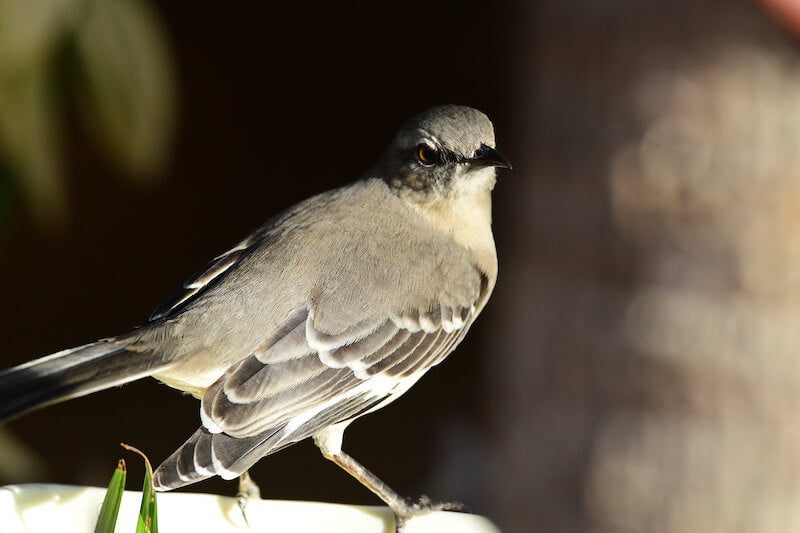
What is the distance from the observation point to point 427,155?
2.27 meters

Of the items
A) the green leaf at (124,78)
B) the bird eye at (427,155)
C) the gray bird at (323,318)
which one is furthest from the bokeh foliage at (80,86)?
the bird eye at (427,155)

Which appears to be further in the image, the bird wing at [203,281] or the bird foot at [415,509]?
the bird wing at [203,281]

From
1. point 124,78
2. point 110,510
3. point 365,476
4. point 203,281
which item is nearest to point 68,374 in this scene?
point 110,510

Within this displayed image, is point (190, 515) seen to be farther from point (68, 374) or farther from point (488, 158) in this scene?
point (488, 158)

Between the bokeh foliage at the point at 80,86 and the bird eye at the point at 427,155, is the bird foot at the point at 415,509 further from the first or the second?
the bokeh foliage at the point at 80,86

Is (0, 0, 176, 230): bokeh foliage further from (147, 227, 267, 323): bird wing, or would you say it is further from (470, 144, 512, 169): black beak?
(470, 144, 512, 169): black beak

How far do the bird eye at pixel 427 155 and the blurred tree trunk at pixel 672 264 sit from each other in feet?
1.49

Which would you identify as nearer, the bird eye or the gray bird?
the gray bird

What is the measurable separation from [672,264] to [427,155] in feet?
2.18

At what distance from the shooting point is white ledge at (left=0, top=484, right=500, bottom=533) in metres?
1.65

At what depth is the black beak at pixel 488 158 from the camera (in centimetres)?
206

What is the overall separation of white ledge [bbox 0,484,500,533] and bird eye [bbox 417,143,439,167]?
867mm

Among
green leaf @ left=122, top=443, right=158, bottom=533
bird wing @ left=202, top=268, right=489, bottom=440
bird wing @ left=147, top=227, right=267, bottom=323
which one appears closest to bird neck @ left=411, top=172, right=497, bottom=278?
bird wing @ left=202, top=268, right=489, bottom=440

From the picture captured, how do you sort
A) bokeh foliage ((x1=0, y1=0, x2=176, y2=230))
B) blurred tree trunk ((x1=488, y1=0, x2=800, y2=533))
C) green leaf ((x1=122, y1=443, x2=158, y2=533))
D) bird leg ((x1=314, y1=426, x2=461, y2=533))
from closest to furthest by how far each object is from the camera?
green leaf ((x1=122, y1=443, x2=158, y2=533)) < bird leg ((x1=314, y1=426, x2=461, y2=533)) < blurred tree trunk ((x1=488, y1=0, x2=800, y2=533)) < bokeh foliage ((x1=0, y1=0, x2=176, y2=230))
